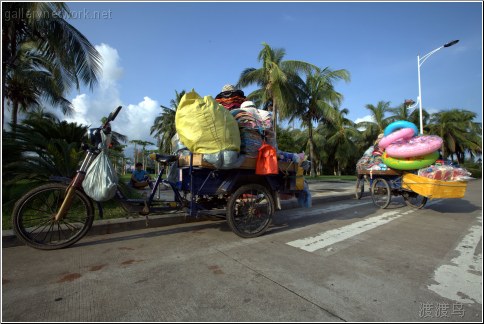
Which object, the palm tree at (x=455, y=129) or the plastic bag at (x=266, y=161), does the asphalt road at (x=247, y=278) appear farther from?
the palm tree at (x=455, y=129)

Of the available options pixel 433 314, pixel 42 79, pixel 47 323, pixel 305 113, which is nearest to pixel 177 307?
pixel 47 323

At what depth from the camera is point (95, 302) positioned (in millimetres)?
2121

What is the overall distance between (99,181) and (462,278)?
4.11 meters

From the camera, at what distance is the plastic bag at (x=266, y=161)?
3.96 metres

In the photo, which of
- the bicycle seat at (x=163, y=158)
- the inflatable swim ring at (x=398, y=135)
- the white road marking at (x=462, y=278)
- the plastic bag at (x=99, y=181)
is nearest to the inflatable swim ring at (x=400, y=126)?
the inflatable swim ring at (x=398, y=135)

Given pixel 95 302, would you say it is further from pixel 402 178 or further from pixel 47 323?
pixel 402 178

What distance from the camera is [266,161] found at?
400 centimetres

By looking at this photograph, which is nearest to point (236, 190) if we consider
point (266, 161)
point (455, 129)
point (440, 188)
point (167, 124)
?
point (266, 161)

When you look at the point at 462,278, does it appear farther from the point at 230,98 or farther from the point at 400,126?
the point at 400,126

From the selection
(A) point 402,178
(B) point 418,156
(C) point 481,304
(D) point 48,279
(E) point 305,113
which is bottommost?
(C) point 481,304

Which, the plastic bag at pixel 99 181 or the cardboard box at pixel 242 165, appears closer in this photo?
the plastic bag at pixel 99 181

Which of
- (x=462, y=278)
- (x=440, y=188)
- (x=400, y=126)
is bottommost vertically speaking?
(x=462, y=278)

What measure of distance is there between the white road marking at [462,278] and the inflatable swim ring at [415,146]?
A: 8.24ft

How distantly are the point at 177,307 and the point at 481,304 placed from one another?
8.12 ft
